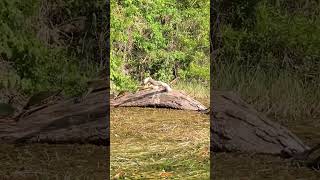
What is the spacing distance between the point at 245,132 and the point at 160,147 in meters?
0.85

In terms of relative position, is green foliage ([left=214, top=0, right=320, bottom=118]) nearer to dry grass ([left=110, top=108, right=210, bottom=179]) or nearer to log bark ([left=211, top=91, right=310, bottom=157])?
dry grass ([left=110, top=108, right=210, bottom=179])

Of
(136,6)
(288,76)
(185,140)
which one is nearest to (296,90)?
(288,76)

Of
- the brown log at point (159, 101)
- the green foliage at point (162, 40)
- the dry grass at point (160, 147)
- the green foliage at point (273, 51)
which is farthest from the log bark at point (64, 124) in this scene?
the green foliage at point (162, 40)

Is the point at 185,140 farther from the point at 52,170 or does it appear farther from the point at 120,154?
the point at 52,170

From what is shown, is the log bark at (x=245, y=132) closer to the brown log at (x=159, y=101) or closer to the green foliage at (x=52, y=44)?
the green foliage at (x=52, y=44)

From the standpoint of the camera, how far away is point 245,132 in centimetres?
479

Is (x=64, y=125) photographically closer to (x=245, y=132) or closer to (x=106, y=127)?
(x=106, y=127)

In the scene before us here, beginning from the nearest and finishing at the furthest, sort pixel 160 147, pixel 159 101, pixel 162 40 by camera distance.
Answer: pixel 160 147 < pixel 159 101 < pixel 162 40

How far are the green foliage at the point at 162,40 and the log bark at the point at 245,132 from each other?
2.74 metres

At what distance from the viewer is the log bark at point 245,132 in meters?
4.56

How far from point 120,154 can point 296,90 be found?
80.8 inches

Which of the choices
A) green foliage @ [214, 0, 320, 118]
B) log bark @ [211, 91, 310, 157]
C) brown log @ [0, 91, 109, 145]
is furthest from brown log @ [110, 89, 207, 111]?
log bark @ [211, 91, 310, 157]

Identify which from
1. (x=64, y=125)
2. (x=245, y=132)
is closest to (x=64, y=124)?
(x=64, y=125)

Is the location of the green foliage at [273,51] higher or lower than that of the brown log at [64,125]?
higher
